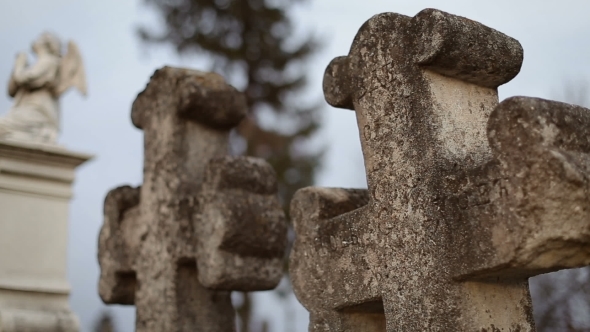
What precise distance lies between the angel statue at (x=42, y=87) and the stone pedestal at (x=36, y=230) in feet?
1.53

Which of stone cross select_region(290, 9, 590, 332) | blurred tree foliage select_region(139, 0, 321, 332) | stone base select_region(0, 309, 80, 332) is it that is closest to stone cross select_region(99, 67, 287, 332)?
stone cross select_region(290, 9, 590, 332)

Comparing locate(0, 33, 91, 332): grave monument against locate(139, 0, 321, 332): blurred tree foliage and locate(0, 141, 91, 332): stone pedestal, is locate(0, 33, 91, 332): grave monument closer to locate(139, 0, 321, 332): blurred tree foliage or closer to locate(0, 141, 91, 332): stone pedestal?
locate(0, 141, 91, 332): stone pedestal

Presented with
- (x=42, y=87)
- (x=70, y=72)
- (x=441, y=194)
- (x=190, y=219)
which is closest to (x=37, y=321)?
(x=190, y=219)

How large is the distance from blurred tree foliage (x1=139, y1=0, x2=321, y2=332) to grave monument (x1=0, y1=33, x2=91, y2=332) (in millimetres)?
7105

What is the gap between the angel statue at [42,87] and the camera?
6441mm

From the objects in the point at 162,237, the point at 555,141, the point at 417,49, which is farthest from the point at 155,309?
the point at 555,141

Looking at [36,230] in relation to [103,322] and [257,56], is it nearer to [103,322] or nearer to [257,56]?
[257,56]

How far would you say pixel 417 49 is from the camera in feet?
7.84

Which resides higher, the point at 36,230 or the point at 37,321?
the point at 36,230

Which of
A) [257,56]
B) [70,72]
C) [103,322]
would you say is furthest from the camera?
[103,322]

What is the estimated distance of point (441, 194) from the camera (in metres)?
2.27

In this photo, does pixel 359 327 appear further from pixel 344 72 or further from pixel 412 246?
pixel 344 72

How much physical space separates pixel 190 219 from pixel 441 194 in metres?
1.66

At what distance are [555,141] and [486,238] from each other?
0.34 m
